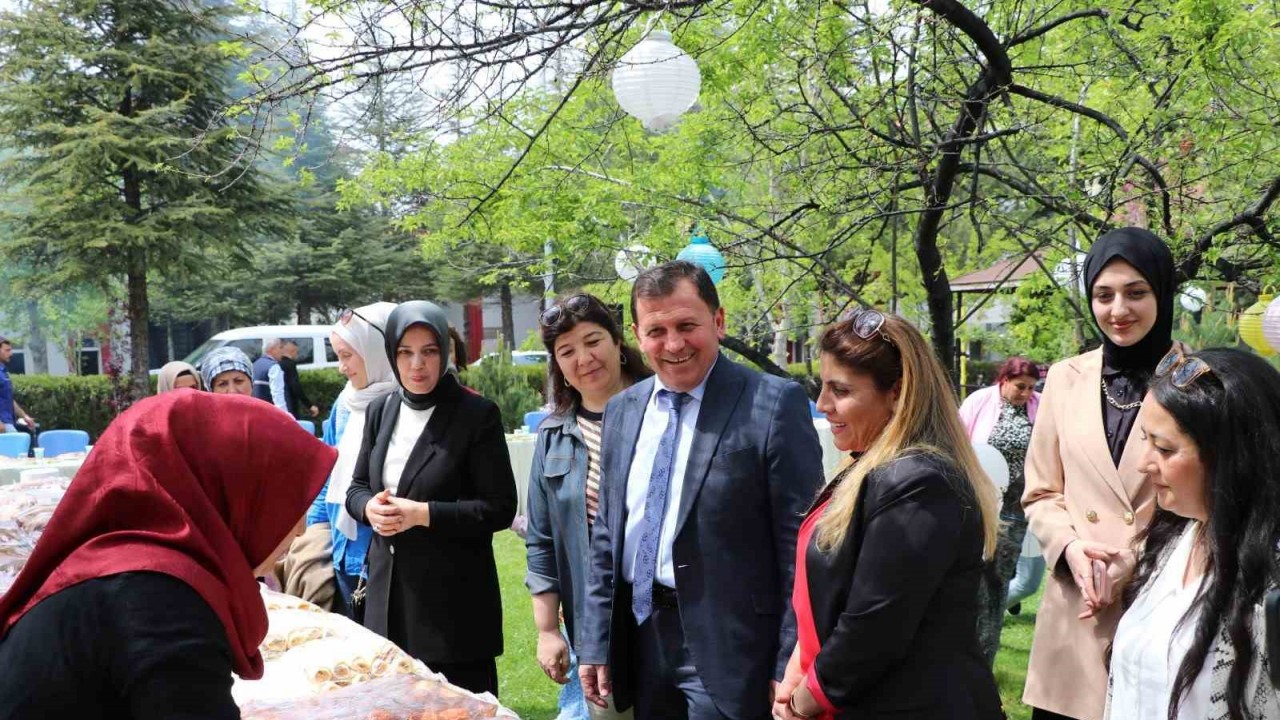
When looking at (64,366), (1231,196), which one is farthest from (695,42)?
(64,366)

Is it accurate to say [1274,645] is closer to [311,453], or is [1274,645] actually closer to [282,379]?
[311,453]

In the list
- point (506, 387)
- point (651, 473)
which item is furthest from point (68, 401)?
point (651, 473)

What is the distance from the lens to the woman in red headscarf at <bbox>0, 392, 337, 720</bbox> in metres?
1.65

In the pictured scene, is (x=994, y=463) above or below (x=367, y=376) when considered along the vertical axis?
below

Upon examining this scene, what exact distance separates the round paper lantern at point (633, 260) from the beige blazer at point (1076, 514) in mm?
3437

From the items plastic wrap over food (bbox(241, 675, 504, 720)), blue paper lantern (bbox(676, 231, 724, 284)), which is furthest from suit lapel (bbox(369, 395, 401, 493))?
blue paper lantern (bbox(676, 231, 724, 284))

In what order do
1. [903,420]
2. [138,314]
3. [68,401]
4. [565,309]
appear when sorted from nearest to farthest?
[903,420] → [565,309] → [68,401] → [138,314]

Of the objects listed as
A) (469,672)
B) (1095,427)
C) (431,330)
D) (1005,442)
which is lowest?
(469,672)

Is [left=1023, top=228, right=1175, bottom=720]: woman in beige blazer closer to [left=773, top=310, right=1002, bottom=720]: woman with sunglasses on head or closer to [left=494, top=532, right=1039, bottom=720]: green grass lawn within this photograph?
[left=773, top=310, right=1002, bottom=720]: woman with sunglasses on head

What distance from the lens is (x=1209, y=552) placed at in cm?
208

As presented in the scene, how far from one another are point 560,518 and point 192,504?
194cm

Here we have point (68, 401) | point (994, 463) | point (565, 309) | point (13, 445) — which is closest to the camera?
point (565, 309)

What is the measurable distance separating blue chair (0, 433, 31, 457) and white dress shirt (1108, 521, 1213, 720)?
971 cm

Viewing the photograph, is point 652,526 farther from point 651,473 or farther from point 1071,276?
point 1071,276
